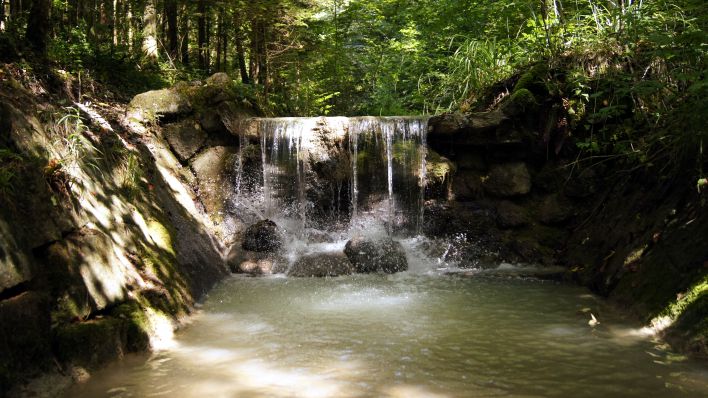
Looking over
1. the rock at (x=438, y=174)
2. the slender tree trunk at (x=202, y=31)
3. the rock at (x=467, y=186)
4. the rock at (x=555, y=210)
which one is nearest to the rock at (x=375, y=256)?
the rock at (x=438, y=174)

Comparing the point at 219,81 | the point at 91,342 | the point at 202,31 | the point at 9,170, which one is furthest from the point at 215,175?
the point at 202,31

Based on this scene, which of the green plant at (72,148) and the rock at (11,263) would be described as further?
the green plant at (72,148)

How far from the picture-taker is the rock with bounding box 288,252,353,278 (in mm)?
7091

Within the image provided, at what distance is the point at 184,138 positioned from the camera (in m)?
8.75

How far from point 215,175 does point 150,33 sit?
4.53 m

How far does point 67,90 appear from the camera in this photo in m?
6.80

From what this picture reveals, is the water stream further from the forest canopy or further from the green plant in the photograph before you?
the forest canopy

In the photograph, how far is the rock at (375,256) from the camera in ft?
23.8

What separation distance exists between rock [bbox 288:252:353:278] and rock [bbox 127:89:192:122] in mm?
3529

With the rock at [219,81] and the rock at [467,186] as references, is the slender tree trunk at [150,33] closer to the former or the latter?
the rock at [219,81]

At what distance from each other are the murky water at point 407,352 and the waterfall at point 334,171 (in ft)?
10.0

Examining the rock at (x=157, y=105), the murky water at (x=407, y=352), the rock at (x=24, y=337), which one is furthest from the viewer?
the rock at (x=157, y=105)

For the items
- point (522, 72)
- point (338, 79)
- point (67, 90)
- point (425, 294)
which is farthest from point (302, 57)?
point (425, 294)

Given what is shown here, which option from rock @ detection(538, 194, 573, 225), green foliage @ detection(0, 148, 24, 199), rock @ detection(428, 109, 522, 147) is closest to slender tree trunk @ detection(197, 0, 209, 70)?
rock @ detection(428, 109, 522, 147)
